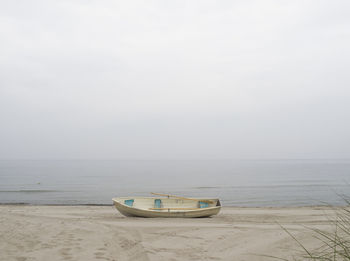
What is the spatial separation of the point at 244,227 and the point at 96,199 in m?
18.2

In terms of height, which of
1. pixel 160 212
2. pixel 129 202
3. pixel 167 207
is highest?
pixel 129 202

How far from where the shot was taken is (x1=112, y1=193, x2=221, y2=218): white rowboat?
44.4 ft

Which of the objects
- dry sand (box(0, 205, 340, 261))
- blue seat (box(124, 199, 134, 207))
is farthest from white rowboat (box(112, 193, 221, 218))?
dry sand (box(0, 205, 340, 261))

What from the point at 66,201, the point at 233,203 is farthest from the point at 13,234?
the point at 233,203

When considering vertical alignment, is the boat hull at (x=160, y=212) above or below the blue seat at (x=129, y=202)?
below

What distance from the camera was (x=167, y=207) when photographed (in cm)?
1548

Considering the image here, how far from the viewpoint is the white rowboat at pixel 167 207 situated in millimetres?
13531

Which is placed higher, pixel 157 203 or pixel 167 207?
pixel 157 203

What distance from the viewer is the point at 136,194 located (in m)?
31.1

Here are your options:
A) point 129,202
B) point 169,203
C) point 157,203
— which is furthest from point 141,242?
point 169,203

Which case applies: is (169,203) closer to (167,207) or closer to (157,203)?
(167,207)

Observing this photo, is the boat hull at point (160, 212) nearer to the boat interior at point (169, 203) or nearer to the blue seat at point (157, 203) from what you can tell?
the boat interior at point (169, 203)

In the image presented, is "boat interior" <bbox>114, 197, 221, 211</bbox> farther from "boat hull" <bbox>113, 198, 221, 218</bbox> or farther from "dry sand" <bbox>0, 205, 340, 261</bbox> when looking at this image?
"dry sand" <bbox>0, 205, 340, 261</bbox>

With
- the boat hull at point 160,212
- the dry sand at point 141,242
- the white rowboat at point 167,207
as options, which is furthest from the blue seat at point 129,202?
the dry sand at point 141,242
